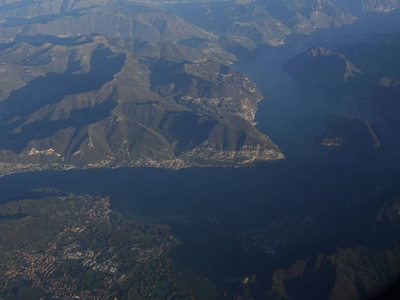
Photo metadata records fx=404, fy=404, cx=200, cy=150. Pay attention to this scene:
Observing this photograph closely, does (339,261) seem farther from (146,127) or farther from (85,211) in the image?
(146,127)

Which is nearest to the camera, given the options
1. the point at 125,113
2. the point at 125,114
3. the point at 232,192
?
the point at 232,192

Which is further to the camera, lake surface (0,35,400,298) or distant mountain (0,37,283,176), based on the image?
distant mountain (0,37,283,176)

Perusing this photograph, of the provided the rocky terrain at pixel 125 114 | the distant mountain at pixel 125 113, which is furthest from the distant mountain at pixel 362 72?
the distant mountain at pixel 125 113

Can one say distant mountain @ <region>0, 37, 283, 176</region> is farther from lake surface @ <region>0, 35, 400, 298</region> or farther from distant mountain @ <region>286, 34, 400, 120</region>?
distant mountain @ <region>286, 34, 400, 120</region>

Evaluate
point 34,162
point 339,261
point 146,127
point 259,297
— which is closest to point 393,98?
point 146,127

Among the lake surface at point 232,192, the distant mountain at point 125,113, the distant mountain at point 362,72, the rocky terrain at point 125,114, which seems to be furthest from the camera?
the distant mountain at point 362,72

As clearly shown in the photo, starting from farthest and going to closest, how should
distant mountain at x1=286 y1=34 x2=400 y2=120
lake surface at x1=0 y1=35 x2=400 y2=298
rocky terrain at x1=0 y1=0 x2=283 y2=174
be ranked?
distant mountain at x1=286 y1=34 x2=400 y2=120
rocky terrain at x1=0 y1=0 x2=283 y2=174
lake surface at x1=0 y1=35 x2=400 y2=298

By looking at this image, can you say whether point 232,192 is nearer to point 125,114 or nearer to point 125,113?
point 125,114

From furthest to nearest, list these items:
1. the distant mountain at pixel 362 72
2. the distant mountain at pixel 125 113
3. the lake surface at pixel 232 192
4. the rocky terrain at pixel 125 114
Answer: the distant mountain at pixel 362 72, the distant mountain at pixel 125 113, the rocky terrain at pixel 125 114, the lake surface at pixel 232 192

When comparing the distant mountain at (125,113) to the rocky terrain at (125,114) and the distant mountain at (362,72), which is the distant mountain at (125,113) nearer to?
the rocky terrain at (125,114)

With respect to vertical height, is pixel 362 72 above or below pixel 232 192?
below

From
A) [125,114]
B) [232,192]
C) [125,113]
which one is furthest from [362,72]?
[232,192]

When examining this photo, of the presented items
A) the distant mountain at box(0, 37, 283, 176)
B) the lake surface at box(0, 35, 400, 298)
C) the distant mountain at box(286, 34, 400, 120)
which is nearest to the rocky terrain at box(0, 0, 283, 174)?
the distant mountain at box(0, 37, 283, 176)

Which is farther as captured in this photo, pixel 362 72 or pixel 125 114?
pixel 362 72
